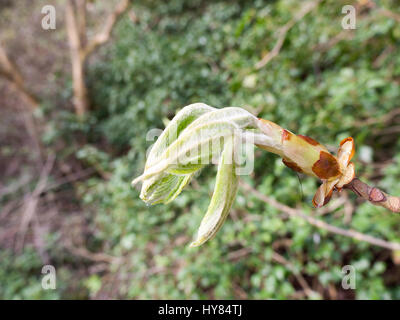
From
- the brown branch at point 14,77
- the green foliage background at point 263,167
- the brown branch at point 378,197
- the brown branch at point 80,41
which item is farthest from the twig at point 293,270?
the brown branch at point 14,77

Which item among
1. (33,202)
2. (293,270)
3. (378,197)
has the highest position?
(378,197)

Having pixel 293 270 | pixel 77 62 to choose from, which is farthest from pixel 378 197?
pixel 77 62

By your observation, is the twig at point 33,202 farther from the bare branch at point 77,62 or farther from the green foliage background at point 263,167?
the bare branch at point 77,62

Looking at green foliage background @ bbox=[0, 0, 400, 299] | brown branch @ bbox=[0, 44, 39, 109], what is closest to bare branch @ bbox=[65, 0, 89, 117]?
brown branch @ bbox=[0, 44, 39, 109]

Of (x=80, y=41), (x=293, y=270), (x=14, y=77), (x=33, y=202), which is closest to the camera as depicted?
(x=293, y=270)

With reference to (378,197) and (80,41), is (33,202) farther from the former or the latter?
(378,197)
